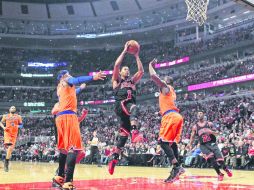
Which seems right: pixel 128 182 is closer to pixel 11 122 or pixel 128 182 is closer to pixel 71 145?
pixel 71 145

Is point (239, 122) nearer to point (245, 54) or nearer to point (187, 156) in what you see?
point (187, 156)

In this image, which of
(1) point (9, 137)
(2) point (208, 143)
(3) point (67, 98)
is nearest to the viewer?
(3) point (67, 98)

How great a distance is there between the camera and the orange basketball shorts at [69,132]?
21.3ft

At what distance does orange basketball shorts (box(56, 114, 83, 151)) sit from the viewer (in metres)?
6.48

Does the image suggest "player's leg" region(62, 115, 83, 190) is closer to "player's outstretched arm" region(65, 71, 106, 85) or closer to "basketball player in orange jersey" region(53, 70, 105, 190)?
"basketball player in orange jersey" region(53, 70, 105, 190)

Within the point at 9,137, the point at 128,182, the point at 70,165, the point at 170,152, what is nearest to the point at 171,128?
the point at 170,152

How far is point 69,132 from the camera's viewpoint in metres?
6.52

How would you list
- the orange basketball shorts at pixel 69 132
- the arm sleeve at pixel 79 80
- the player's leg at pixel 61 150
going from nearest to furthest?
the arm sleeve at pixel 79 80
the orange basketball shorts at pixel 69 132
the player's leg at pixel 61 150

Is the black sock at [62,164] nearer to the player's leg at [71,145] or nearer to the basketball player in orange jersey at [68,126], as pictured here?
the basketball player in orange jersey at [68,126]

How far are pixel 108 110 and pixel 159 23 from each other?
13.0 metres

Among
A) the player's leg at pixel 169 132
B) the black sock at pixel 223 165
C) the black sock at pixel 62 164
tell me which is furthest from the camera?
the black sock at pixel 223 165

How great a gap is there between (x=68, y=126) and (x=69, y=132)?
0.11m

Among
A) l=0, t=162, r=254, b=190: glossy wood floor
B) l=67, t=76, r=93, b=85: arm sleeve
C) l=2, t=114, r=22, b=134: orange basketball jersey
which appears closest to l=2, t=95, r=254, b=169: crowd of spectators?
l=0, t=162, r=254, b=190: glossy wood floor

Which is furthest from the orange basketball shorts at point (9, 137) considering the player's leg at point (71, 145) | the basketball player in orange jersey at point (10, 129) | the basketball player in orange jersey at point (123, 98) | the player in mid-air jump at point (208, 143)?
the player's leg at point (71, 145)
